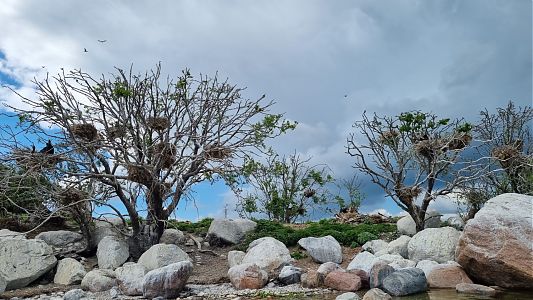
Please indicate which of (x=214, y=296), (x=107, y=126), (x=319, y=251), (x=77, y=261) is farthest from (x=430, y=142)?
(x=77, y=261)

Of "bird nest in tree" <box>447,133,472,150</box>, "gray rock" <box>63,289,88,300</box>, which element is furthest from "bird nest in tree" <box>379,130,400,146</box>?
"gray rock" <box>63,289,88,300</box>

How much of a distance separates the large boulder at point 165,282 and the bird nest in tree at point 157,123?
18.7ft

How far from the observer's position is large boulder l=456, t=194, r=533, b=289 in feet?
36.6

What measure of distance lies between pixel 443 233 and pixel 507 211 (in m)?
3.00

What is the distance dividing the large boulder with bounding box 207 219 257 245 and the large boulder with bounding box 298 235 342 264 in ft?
10.2

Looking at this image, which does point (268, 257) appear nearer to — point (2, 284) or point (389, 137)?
point (2, 284)

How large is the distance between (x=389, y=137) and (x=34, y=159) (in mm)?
12185

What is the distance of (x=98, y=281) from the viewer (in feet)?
43.5

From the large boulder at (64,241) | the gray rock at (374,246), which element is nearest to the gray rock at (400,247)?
the gray rock at (374,246)

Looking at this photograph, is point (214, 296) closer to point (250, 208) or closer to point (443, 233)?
point (443, 233)

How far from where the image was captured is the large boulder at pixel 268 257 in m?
14.5

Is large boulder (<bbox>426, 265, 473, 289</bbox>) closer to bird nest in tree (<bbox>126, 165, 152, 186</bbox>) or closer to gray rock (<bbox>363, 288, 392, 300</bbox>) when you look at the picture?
gray rock (<bbox>363, 288, 392, 300</bbox>)

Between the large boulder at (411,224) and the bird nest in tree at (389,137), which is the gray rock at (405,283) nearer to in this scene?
the large boulder at (411,224)

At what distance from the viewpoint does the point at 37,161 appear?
1577cm
